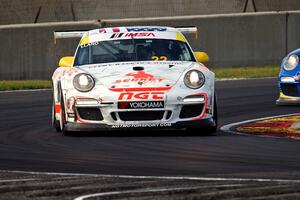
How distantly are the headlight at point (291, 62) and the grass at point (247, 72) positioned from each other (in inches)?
258

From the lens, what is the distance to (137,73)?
534 inches

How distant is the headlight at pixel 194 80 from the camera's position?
13.4m

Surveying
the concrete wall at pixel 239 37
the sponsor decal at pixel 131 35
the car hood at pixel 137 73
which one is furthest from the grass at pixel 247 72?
the car hood at pixel 137 73

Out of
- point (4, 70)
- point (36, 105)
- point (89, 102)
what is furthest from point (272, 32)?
point (89, 102)

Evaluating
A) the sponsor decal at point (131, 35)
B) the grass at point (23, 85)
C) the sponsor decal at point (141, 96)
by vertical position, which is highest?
the sponsor decal at point (131, 35)

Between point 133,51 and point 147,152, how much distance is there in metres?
3.07

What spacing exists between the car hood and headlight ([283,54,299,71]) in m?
3.89

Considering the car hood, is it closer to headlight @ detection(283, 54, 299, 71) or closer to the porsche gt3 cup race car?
the porsche gt3 cup race car

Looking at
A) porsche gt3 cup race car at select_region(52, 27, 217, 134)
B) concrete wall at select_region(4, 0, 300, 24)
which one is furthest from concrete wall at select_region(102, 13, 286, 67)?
porsche gt3 cup race car at select_region(52, 27, 217, 134)

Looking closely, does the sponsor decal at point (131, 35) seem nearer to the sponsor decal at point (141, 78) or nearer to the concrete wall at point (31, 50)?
the sponsor decal at point (141, 78)

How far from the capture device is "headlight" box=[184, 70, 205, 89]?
1341 cm

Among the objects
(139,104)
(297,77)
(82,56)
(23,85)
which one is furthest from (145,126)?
(23,85)

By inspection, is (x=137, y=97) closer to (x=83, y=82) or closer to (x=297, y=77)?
(x=83, y=82)

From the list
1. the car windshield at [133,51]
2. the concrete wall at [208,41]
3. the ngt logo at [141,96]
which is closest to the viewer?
the ngt logo at [141,96]
